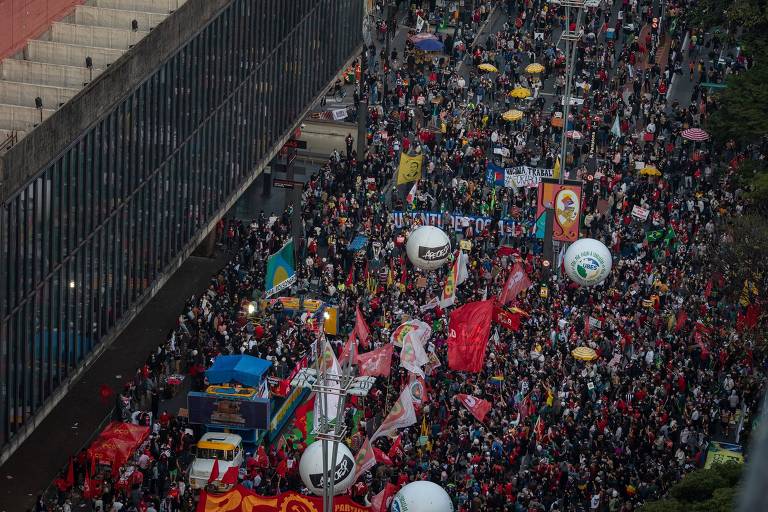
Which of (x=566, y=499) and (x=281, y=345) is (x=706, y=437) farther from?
(x=281, y=345)

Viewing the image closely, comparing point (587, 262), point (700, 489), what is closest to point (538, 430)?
point (587, 262)

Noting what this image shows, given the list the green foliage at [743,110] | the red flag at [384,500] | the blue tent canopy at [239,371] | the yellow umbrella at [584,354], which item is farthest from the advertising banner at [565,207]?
the red flag at [384,500]

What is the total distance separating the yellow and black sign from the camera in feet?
207

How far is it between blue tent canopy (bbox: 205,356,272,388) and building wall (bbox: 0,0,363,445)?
13.9 ft

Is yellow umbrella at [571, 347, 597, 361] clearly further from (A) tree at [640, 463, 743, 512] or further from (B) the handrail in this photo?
(B) the handrail

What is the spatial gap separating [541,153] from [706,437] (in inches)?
1215

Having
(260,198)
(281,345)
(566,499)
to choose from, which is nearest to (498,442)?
(566,499)

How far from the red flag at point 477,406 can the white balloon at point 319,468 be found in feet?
18.5

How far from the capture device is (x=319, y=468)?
124 feet

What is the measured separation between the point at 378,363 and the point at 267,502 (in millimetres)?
9368

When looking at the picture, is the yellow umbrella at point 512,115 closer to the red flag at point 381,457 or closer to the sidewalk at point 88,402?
the sidewalk at point 88,402

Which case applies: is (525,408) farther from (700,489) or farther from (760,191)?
(760,191)

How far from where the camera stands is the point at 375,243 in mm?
60250

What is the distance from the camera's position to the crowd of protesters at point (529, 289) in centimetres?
4116
